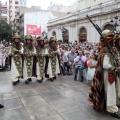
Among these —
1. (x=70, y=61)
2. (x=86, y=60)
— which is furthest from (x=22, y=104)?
(x=70, y=61)

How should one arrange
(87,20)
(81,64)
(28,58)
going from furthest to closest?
1. (87,20)
2. (81,64)
3. (28,58)

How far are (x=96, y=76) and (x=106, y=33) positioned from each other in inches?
36.5

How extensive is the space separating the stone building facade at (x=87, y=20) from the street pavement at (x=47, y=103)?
15353 mm

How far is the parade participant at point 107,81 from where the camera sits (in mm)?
3613

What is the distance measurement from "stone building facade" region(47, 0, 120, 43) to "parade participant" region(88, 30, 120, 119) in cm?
1623

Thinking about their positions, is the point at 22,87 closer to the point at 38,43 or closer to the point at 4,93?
the point at 4,93

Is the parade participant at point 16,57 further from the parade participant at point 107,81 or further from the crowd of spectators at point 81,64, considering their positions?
the parade participant at point 107,81

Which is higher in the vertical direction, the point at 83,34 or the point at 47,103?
the point at 83,34

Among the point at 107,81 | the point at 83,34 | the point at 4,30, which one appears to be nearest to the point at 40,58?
the point at 107,81

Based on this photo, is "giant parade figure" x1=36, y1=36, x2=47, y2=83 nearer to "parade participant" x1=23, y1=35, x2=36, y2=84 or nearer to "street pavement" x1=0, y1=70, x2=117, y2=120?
"parade participant" x1=23, y1=35, x2=36, y2=84

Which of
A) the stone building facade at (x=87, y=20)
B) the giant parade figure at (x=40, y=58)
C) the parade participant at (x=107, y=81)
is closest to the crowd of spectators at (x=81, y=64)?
the giant parade figure at (x=40, y=58)

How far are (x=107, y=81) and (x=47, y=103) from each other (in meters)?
1.62

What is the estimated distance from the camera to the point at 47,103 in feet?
14.6

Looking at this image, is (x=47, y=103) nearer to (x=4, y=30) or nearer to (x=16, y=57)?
(x=16, y=57)
